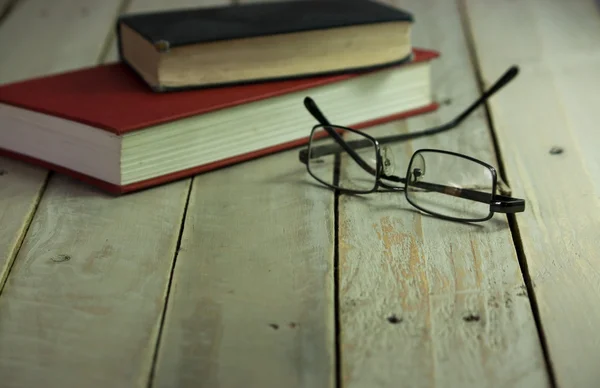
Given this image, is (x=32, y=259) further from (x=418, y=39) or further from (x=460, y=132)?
(x=418, y=39)

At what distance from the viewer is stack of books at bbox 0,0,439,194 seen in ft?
3.31

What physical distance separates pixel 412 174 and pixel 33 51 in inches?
31.8

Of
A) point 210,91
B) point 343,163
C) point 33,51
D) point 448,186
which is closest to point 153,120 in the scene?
point 210,91

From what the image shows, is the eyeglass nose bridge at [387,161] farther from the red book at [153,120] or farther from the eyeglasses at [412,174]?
the red book at [153,120]

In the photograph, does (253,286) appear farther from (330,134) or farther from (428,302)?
(330,134)

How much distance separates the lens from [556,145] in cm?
112

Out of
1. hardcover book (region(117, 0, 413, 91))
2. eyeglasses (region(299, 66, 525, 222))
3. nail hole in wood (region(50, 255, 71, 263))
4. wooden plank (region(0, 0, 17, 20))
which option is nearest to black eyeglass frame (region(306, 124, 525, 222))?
eyeglasses (region(299, 66, 525, 222))

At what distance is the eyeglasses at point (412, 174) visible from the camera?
932 millimetres

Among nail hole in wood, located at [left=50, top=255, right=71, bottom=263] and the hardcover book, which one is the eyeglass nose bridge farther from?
nail hole in wood, located at [left=50, top=255, right=71, bottom=263]

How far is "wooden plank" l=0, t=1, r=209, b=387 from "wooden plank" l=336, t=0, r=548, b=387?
0.58 feet

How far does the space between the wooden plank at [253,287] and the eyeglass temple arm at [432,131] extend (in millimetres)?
43

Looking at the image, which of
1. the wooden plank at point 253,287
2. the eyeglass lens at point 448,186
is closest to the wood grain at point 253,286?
the wooden plank at point 253,287

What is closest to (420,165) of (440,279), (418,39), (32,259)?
(440,279)

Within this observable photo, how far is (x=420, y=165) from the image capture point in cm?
99
